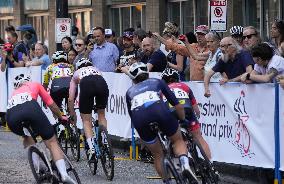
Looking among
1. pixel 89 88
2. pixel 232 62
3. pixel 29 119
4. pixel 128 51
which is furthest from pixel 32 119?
pixel 128 51

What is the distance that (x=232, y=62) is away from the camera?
43.0ft

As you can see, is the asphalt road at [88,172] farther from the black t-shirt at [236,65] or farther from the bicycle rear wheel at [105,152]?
the black t-shirt at [236,65]

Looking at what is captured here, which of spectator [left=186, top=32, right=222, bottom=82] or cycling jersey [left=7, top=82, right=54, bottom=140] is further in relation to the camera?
spectator [left=186, top=32, right=222, bottom=82]

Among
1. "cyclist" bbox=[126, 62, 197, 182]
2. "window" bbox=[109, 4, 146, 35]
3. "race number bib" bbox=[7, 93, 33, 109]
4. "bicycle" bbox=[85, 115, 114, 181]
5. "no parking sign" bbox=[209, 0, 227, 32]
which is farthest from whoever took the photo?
"window" bbox=[109, 4, 146, 35]

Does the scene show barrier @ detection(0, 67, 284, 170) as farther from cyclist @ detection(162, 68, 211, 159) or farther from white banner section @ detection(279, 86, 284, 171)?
cyclist @ detection(162, 68, 211, 159)

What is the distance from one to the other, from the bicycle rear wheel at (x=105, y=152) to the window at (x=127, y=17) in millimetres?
15257

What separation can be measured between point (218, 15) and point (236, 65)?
4.27 meters

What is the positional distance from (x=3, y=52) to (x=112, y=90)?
6.36 metres

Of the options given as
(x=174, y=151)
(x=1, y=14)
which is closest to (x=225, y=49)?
(x=174, y=151)

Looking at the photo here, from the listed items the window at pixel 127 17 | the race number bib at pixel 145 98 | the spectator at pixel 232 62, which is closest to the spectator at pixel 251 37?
the spectator at pixel 232 62

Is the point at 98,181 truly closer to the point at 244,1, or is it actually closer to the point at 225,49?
the point at 225,49

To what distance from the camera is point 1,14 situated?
136 feet

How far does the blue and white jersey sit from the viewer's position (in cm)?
1085

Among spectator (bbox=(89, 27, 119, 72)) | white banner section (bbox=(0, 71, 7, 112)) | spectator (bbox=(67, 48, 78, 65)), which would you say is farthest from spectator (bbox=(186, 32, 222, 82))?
white banner section (bbox=(0, 71, 7, 112))
